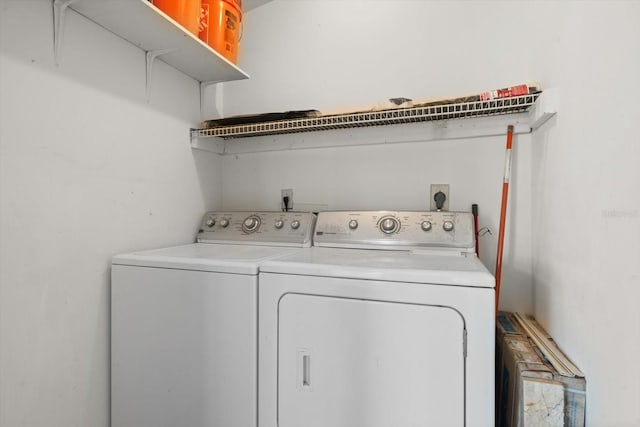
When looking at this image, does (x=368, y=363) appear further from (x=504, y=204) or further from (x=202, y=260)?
(x=504, y=204)

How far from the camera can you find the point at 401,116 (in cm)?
158

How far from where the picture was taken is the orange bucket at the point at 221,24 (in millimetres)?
1637

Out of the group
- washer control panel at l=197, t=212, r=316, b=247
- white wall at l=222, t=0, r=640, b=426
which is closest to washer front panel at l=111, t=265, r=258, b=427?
washer control panel at l=197, t=212, r=316, b=247

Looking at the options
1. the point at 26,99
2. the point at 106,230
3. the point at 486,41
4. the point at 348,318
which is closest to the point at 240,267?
the point at 348,318

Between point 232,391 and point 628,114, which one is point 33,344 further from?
point 628,114

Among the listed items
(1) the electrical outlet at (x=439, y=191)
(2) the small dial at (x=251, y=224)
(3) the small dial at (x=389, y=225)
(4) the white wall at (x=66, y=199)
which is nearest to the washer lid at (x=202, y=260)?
(4) the white wall at (x=66, y=199)

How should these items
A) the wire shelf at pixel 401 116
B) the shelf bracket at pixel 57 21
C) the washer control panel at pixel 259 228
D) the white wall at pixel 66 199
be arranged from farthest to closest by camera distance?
1. the washer control panel at pixel 259 228
2. the wire shelf at pixel 401 116
3. the shelf bracket at pixel 57 21
4. the white wall at pixel 66 199

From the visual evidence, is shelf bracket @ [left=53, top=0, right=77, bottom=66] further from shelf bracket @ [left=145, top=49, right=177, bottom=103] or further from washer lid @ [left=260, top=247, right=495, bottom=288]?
washer lid @ [left=260, top=247, right=495, bottom=288]

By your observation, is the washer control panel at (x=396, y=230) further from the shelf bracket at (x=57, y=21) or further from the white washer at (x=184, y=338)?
the shelf bracket at (x=57, y=21)

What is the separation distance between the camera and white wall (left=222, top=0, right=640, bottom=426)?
0.81 metres

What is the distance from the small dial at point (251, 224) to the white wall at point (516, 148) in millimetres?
297

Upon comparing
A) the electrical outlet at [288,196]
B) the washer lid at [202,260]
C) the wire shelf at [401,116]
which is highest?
the wire shelf at [401,116]

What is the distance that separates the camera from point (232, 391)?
3.91 ft

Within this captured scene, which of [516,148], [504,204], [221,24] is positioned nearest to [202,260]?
[221,24]
